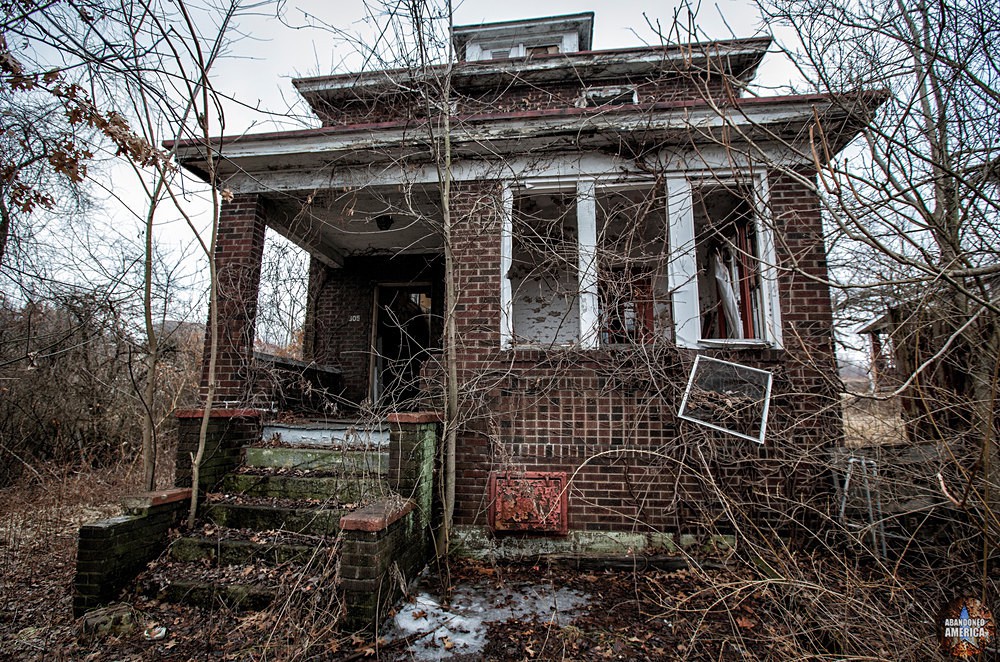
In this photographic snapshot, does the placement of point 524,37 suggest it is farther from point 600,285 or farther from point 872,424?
point 872,424

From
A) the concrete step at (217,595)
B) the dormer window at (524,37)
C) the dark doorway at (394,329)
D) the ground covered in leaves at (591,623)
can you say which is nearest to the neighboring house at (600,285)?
the ground covered in leaves at (591,623)

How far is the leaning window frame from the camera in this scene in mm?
4832

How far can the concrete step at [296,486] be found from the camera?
4379mm

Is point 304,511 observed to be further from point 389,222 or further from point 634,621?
point 389,222

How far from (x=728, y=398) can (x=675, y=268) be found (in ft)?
4.72

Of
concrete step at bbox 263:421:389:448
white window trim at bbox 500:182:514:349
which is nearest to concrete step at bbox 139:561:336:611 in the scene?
concrete step at bbox 263:421:389:448

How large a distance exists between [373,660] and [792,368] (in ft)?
14.0

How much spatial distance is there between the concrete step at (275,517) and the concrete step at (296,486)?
0.63 feet

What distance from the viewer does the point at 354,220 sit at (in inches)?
271

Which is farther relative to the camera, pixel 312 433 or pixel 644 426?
pixel 312 433

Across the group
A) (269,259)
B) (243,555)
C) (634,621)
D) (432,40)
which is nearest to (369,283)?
(269,259)

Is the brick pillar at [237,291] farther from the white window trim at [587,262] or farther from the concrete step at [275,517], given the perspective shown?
the white window trim at [587,262]

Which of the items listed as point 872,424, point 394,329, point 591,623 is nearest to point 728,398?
point 872,424

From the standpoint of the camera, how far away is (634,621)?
11.2ft
